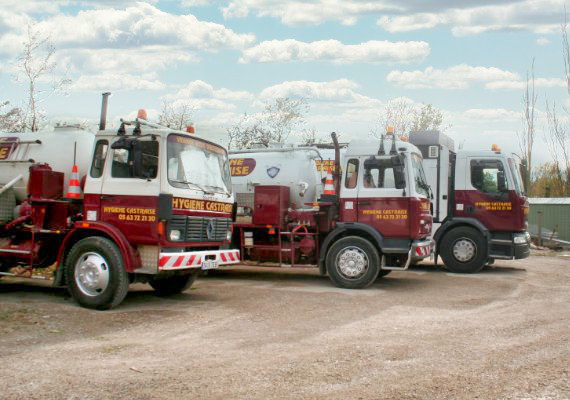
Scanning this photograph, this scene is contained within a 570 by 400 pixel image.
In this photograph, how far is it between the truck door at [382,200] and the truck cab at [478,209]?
12.0 feet

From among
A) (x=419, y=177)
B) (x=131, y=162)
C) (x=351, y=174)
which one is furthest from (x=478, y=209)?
(x=131, y=162)

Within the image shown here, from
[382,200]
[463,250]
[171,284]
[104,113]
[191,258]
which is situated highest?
[104,113]

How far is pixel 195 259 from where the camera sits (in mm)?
9461

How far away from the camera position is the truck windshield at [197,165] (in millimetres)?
9422

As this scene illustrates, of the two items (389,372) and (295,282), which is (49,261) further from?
(389,372)

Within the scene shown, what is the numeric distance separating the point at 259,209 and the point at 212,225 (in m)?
3.29

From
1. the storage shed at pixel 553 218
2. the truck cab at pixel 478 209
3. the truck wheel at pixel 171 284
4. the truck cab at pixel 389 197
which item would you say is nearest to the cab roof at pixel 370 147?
the truck cab at pixel 389 197

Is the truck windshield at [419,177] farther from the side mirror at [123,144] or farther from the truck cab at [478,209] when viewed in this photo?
the side mirror at [123,144]

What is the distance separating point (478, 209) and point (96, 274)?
945 cm

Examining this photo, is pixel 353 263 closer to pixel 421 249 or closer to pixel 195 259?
pixel 421 249

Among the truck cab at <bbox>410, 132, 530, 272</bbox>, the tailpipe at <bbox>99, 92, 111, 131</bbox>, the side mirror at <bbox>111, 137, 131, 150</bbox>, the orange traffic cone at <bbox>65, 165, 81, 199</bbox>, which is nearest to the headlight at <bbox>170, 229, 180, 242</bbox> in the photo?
the side mirror at <bbox>111, 137, 131, 150</bbox>

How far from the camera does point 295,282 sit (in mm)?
13570

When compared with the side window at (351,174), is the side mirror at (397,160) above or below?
above

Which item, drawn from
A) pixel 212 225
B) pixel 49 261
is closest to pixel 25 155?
pixel 49 261
